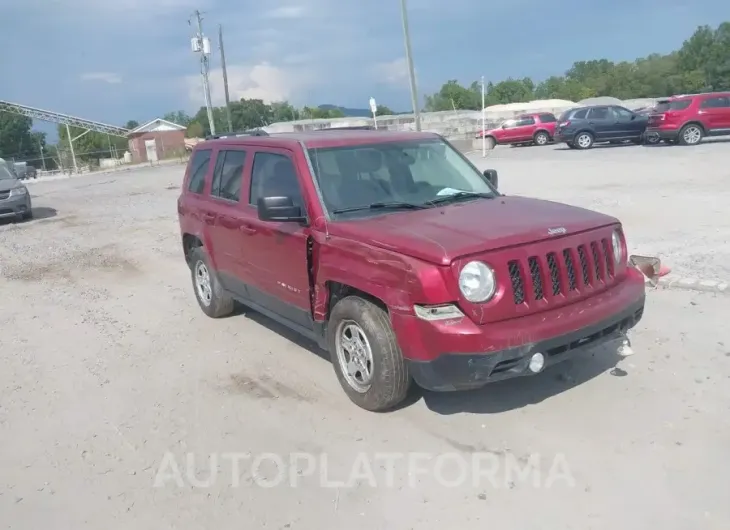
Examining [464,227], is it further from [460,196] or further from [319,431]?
[319,431]

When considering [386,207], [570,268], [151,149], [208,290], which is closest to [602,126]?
[208,290]

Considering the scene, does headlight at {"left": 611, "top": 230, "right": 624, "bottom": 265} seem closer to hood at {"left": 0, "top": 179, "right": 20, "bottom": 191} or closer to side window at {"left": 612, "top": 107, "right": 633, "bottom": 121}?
hood at {"left": 0, "top": 179, "right": 20, "bottom": 191}

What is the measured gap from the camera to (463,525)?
10.8 feet

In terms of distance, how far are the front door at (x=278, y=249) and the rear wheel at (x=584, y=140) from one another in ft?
75.7

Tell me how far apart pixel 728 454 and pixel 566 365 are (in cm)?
141

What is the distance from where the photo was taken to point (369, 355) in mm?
4348

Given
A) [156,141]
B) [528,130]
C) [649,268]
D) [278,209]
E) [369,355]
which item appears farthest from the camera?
[156,141]

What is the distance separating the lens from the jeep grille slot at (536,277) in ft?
13.1

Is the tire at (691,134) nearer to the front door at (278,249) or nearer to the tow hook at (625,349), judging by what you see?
the tow hook at (625,349)

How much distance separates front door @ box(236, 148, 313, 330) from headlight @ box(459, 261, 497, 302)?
1.43 metres

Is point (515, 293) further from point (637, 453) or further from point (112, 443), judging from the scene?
point (112, 443)

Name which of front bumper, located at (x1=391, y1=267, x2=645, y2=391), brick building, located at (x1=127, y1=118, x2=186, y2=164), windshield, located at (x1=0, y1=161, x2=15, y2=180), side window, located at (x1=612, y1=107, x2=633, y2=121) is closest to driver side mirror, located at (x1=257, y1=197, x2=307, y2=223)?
front bumper, located at (x1=391, y1=267, x2=645, y2=391)

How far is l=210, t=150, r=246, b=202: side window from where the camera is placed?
5967 millimetres

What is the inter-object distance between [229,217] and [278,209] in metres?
1.44
